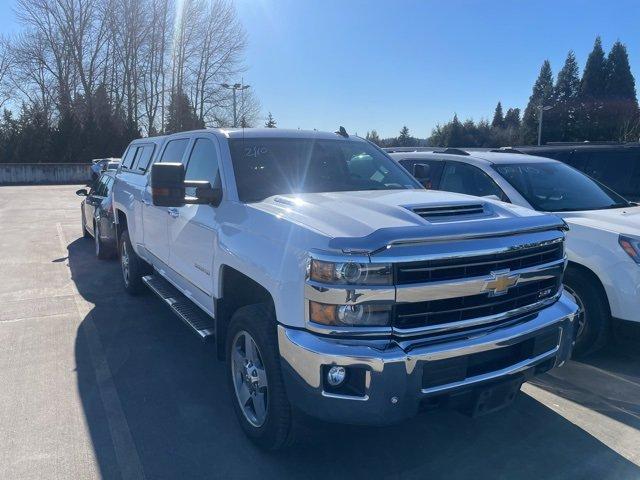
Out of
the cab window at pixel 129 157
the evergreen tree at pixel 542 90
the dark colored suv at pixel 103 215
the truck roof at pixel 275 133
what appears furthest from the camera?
the evergreen tree at pixel 542 90

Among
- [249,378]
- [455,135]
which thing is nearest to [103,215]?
[249,378]

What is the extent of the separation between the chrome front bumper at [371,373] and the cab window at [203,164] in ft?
6.11

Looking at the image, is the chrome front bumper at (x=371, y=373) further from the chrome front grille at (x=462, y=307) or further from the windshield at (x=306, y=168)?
the windshield at (x=306, y=168)

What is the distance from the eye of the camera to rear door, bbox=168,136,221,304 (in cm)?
407

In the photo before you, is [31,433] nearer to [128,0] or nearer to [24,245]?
[24,245]

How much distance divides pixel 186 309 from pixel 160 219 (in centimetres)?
114

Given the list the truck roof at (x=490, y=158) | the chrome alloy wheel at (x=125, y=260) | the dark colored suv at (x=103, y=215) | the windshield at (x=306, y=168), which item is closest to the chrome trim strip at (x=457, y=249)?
the windshield at (x=306, y=168)

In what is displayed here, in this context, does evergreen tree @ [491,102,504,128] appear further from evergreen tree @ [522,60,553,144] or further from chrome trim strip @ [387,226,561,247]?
chrome trim strip @ [387,226,561,247]

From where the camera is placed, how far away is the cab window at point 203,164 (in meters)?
4.36

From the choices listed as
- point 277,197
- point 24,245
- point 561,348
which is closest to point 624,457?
point 561,348

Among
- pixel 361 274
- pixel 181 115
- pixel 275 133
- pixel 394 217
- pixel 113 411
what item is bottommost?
pixel 113 411

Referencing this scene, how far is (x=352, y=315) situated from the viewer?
2734 mm

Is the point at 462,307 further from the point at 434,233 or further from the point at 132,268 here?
the point at 132,268

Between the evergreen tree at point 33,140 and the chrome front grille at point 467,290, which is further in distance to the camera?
the evergreen tree at point 33,140
